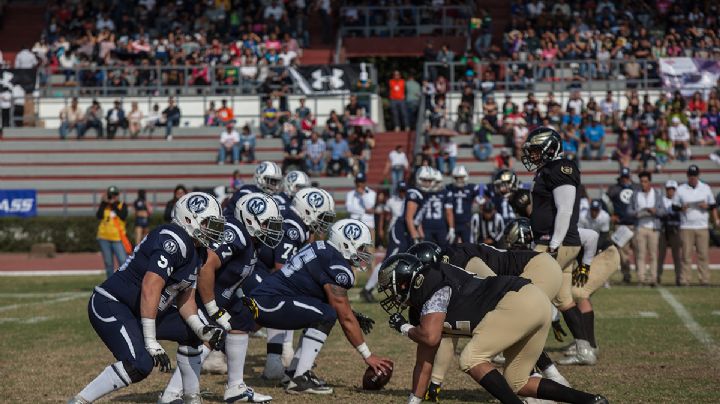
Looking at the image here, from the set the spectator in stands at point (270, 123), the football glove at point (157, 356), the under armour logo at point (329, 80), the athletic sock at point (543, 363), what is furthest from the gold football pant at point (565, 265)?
the under armour logo at point (329, 80)

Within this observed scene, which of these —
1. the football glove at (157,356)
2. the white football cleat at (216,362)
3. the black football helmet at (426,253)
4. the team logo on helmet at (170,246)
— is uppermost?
the team logo on helmet at (170,246)

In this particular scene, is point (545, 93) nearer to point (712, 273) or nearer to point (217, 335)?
point (712, 273)

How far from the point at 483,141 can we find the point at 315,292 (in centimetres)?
1941

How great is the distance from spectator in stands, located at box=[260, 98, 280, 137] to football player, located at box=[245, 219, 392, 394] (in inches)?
821

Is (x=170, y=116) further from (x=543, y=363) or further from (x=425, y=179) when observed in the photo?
(x=543, y=363)

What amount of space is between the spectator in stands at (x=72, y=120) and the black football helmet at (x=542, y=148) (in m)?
22.5

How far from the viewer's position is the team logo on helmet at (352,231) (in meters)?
9.78

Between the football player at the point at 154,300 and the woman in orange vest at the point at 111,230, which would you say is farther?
the woman in orange vest at the point at 111,230

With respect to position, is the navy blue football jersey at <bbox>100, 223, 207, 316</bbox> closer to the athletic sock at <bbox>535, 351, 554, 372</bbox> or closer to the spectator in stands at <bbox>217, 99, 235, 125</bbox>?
the athletic sock at <bbox>535, 351, 554, 372</bbox>

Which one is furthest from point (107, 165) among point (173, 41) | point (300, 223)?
point (300, 223)

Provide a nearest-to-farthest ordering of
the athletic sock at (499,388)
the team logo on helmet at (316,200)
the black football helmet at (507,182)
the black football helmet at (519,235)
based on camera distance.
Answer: the athletic sock at (499,388) < the black football helmet at (519,235) < the team logo on helmet at (316,200) < the black football helmet at (507,182)

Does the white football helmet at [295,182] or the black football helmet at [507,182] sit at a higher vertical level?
the black football helmet at [507,182]

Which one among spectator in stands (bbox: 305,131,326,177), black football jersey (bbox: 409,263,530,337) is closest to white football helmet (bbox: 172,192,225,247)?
black football jersey (bbox: 409,263,530,337)

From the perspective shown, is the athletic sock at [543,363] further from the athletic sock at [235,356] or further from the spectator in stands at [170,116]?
the spectator in stands at [170,116]
